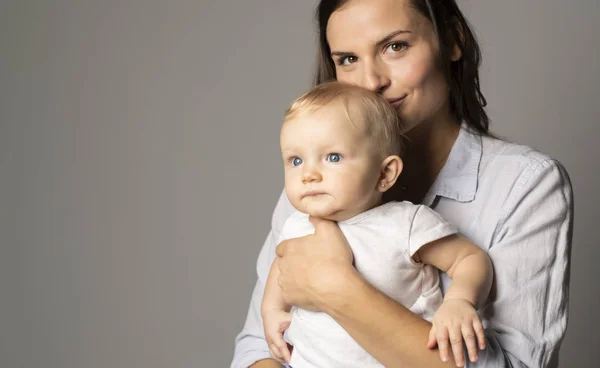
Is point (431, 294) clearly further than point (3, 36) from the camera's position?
No

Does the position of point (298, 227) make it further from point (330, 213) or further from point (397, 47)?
point (397, 47)

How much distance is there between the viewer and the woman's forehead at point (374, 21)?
1.96 metres

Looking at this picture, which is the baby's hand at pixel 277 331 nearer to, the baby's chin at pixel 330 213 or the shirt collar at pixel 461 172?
the baby's chin at pixel 330 213

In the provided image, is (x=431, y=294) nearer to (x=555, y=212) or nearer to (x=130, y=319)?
(x=555, y=212)

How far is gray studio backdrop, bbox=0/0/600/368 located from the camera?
131 inches

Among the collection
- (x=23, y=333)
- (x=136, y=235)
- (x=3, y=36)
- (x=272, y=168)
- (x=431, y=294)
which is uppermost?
(x=3, y=36)

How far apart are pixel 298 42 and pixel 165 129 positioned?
67cm

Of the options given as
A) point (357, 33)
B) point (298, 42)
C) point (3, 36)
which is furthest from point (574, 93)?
point (3, 36)

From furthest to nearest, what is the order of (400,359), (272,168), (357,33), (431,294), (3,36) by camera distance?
(272,168)
(3,36)
(357,33)
(431,294)
(400,359)

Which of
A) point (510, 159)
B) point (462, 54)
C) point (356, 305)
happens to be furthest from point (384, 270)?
point (462, 54)

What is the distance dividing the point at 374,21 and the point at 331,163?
1.42 feet

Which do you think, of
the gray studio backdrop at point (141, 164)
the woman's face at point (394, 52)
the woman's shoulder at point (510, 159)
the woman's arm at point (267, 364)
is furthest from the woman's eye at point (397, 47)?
the gray studio backdrop at point (141, 164)

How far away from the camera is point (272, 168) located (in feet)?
11.5

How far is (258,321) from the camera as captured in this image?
7.39 ft
